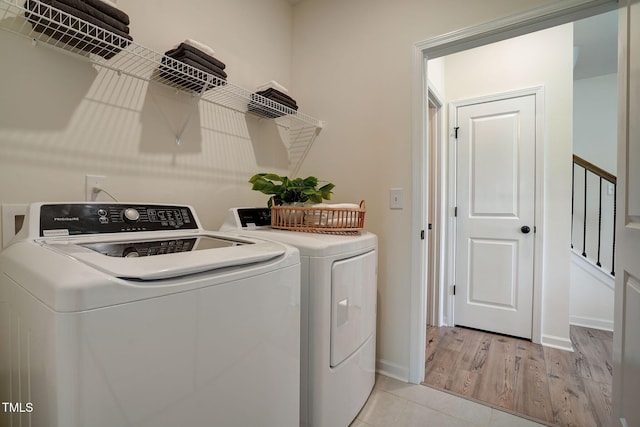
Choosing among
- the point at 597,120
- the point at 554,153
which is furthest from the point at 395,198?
the point at 597,120

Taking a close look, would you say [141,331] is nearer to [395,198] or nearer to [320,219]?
[320,219]

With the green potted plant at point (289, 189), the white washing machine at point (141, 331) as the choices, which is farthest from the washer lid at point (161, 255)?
the green potted plant at point (289, 189)

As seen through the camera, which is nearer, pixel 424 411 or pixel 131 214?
pixel 131 214

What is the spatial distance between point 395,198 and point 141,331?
148 cm

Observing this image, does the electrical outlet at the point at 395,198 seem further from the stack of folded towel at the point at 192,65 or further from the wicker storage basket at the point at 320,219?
the stack of folded towel at the point at 192,65

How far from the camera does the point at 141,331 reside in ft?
1.91

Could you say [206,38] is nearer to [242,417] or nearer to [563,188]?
[242,417]

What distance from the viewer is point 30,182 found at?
1071 mm

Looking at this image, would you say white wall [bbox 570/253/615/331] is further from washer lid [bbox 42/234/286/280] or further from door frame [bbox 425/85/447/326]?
washer lid [bbox 42/234/286/280]

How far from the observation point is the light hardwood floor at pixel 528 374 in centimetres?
154

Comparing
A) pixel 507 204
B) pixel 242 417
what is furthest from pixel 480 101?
pixel 242 417

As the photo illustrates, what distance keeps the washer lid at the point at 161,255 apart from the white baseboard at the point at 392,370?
4.12 feet

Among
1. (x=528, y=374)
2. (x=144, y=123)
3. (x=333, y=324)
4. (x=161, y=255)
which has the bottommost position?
(x=528, y=374)

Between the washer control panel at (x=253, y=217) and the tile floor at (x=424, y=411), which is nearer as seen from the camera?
the tile floor at (x=424, y=411)
